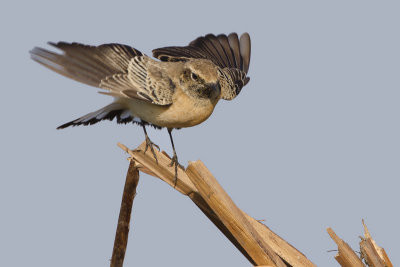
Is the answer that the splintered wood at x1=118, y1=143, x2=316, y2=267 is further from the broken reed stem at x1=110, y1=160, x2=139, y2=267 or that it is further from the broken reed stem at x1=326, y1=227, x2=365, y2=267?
the broken reed stem at x1=326, y1=227, x2=365, y2=267

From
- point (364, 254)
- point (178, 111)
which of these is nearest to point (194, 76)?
point (178, 111)

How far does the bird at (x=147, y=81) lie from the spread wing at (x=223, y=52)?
0.02m

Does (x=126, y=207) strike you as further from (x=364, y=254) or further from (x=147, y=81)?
(x=364, y=254)

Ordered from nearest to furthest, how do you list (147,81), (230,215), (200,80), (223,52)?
(230,215)
(147,81)
(200,80)
(223,52)

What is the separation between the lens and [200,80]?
6480mm

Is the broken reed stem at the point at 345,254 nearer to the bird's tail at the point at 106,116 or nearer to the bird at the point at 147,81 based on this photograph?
the bird at the point at 147,81

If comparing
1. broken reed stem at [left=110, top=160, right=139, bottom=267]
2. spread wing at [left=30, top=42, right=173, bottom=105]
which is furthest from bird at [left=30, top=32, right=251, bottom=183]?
broken reed stem at [left=110, top=160, right=139, bottom=267]

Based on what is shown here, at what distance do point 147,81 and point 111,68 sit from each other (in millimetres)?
305

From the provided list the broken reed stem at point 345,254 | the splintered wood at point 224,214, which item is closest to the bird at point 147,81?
the splintered wood at point 224,214

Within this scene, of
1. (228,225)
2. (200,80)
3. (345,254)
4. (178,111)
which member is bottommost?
(345,254)

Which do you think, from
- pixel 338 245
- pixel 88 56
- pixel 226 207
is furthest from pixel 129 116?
pixel 338 245

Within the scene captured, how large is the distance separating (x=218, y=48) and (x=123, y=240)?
2.13 meters

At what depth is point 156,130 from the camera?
280 inches

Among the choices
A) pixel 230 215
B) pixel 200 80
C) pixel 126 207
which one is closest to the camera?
pixel 230 215
